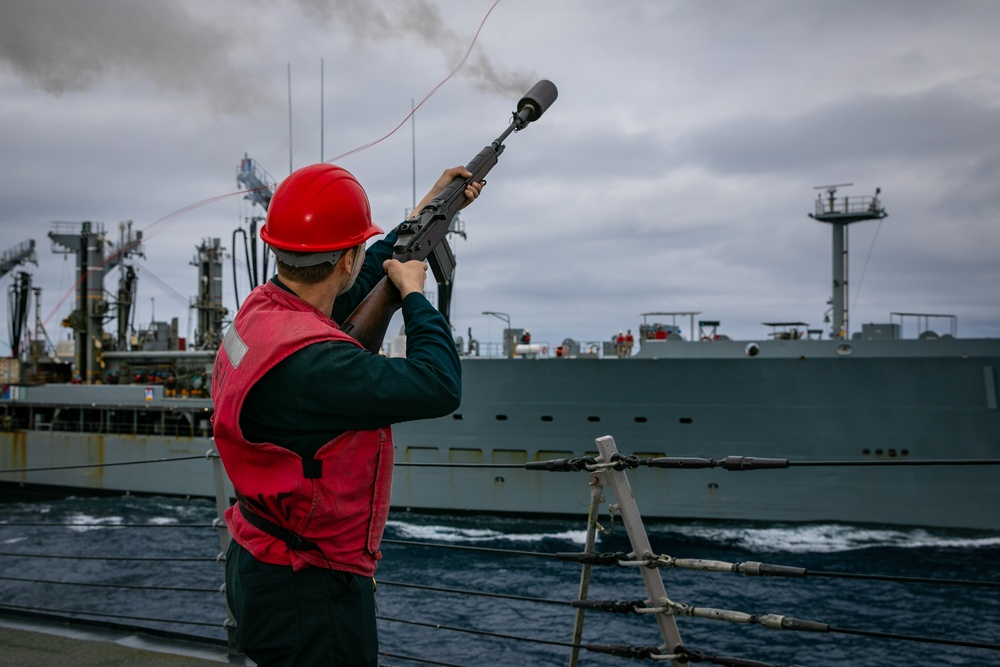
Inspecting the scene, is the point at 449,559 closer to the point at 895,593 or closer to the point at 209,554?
the point at 209,554

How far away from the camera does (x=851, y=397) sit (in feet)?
47.7

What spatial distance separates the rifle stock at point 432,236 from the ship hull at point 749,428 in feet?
38.5

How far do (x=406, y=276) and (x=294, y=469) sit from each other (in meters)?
0.46

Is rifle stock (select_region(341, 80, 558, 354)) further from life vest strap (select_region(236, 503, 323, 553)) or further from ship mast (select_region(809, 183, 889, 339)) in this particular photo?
ship mast (select_region(809, 183, 889, 339))

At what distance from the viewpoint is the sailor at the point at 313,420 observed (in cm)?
138

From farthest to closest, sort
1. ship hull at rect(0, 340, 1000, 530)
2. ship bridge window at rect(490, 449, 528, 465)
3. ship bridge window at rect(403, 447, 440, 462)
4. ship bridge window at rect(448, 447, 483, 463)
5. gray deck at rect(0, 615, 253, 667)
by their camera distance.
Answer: ship bridge window at rect(403, 447, 440, 462), ship bridge window at rect(448, 447, 483, 463), ship bridge window at rect(490, 449, 528, 465), ship hull at rect(0, 340, 1000, 530), gray deck at rect(0, 615, 253, 667)

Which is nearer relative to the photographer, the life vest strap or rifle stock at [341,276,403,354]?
the life vest strap

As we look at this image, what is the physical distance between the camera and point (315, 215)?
147 cm

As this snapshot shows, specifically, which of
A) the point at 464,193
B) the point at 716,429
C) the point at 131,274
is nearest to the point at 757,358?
the point at 716,429

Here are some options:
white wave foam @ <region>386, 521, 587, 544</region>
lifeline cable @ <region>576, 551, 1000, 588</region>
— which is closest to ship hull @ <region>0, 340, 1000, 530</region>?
white wave foam @ <region>386, 521, 587, 544</region>

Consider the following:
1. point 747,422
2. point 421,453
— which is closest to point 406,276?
point 747,422

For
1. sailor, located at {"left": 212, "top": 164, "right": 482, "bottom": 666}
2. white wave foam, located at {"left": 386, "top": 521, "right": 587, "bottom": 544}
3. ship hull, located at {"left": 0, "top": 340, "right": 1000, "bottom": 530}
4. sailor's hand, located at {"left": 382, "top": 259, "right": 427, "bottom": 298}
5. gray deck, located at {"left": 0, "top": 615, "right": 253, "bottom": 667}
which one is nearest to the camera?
sailor, located at {"left": 212, "top": 164, "right": 482, "bottom": 666}

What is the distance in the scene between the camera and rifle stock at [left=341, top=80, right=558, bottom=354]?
1.56 metres

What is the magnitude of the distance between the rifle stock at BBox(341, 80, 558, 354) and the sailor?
7 cm
